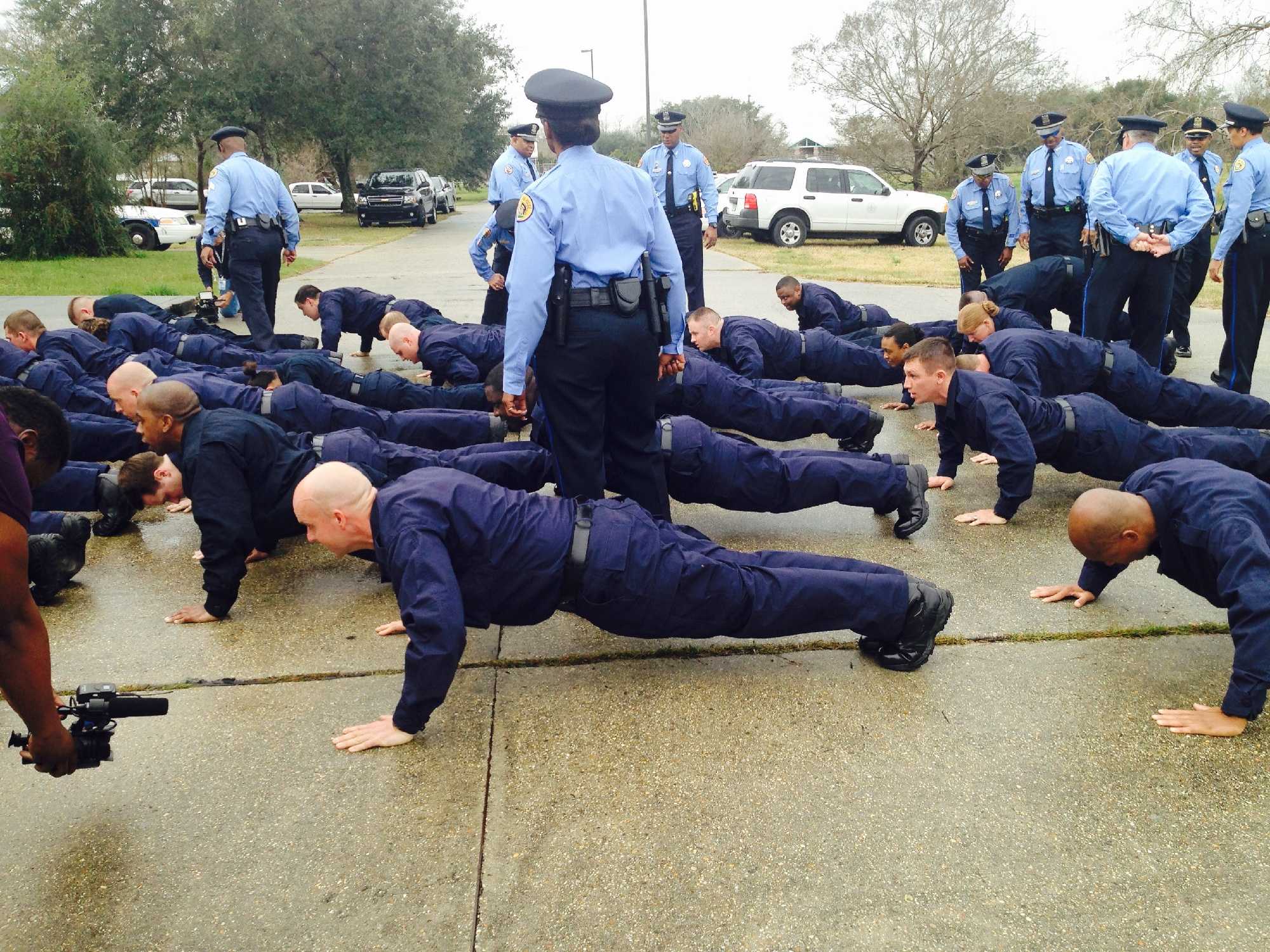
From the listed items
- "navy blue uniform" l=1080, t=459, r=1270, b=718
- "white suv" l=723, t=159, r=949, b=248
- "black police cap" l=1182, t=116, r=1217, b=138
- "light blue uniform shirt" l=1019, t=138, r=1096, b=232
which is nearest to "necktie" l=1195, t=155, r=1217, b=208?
"black police cap" l=1182, t=116, r=1217, b=138

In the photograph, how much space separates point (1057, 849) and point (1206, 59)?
18302mm

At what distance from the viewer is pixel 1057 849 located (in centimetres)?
244

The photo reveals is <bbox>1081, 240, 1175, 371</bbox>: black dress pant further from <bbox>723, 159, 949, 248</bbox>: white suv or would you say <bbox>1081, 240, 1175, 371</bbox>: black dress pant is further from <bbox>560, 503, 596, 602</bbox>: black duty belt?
<bbox>723, 159, 949, 248</bbox>: white suv

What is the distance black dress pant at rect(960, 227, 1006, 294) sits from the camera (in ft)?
29.3

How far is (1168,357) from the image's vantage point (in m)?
7.71

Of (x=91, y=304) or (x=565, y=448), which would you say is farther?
(x=91, y=304)

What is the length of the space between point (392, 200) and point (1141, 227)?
26.8 m

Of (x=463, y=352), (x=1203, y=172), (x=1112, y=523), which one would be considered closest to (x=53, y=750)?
(x=1112, y=523)

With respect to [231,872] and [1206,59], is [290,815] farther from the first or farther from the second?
[1206,59]

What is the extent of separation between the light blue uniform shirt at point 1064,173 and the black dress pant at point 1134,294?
5.37 feet

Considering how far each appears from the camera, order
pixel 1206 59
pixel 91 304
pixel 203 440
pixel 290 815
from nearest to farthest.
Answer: pixel 290 815, pixel 203 440, pixel 91 304, pixel 1206 59

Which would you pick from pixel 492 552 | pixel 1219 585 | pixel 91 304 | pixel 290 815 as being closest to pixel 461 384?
pixel 91 304

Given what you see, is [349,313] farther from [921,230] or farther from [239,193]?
[921,230]

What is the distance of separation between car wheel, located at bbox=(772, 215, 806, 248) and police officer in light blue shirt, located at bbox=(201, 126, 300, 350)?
44.1 feet
